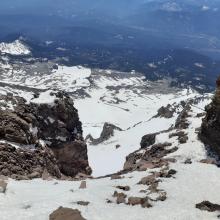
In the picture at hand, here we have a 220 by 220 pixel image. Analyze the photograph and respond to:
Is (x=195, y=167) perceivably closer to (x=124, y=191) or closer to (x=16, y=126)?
(x=124, y=191)

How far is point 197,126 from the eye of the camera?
62906 mm

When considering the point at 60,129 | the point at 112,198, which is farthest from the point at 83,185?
the point at 60,129

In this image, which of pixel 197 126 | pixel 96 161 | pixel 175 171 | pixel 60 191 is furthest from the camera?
pixel 96 161

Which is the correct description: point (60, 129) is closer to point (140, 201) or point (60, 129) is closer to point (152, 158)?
point (152, 158)

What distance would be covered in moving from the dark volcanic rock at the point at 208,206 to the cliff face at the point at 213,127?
18.3 metres

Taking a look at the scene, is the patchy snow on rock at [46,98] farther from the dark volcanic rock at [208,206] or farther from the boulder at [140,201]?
the dark volcanic rock at [208,206]

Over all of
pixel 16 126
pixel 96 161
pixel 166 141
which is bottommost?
pixel 96 161

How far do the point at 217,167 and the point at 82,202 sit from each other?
16590 millimetres

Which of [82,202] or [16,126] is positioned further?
[16,126]

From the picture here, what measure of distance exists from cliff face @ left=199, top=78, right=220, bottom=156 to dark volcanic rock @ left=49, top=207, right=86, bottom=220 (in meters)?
24.4

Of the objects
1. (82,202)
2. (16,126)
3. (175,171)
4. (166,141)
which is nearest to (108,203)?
(82,202)

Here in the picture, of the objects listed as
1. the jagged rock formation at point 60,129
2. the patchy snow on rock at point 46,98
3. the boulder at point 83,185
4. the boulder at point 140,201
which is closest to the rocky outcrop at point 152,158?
the jagged rock formation at point 60,129

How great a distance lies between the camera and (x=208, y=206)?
3366 cm

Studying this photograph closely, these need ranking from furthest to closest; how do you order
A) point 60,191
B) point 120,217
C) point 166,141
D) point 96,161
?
point 96,161 < point 166,141 < point 60,191 < point 120,217
